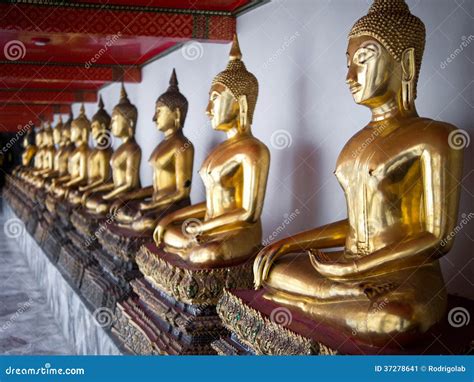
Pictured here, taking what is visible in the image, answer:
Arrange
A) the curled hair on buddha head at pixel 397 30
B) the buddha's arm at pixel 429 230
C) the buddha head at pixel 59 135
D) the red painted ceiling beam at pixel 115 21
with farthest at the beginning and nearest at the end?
the buddha head at pixel 59 135, the red painted ceiling beam at pixel 115 21, the curled hair on buddha head at pixel 397 30, the buddha's arm at pixel 429 230

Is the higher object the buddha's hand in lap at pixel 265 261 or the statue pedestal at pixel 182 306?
the buddha's hand in lap at pixel 265 261

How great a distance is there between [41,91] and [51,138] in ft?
4.25

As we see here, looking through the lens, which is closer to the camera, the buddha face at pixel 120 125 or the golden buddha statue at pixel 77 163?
the buddha face at pixel 120 125

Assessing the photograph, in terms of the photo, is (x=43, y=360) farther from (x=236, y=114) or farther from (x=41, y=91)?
(x=41, y=91)

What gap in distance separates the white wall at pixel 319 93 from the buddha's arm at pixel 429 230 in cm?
33

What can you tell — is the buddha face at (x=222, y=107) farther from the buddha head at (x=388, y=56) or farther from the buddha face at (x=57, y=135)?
the buddha face at (x=57, y=135)

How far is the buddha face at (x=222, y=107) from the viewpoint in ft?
9.63

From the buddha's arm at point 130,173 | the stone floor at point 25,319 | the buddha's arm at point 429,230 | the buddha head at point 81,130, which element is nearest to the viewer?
the buddha's arm at point 429,230

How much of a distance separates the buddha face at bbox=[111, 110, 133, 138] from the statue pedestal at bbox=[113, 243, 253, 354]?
1911mm

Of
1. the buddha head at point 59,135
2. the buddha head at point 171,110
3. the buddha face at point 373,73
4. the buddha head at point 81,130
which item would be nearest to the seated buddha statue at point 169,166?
the buddha head at point 171,110

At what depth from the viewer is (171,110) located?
3809 mm

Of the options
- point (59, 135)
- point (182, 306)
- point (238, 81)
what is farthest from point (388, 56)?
point (59, 135)

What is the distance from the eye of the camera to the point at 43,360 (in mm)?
1784

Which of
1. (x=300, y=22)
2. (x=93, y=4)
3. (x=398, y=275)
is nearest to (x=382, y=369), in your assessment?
(x=398, y=275)
